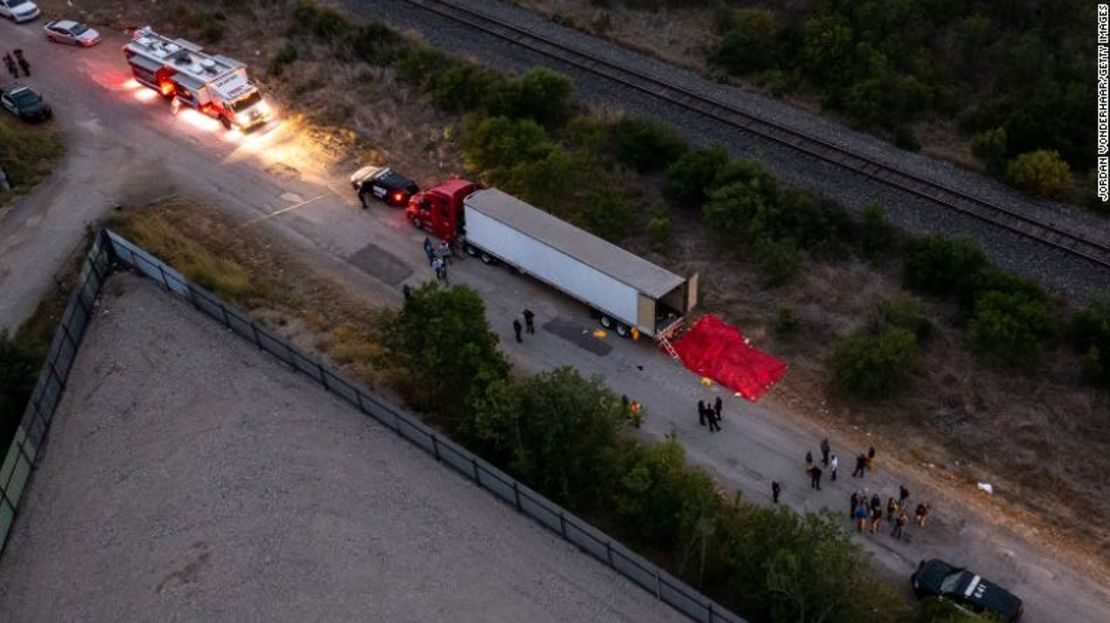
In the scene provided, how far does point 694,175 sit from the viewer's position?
115 feet

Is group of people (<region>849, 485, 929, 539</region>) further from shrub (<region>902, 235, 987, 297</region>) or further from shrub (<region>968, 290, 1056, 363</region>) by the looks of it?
shrub (<region>902, 235, 987, 297</region>)

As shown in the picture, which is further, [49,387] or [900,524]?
[49,387]

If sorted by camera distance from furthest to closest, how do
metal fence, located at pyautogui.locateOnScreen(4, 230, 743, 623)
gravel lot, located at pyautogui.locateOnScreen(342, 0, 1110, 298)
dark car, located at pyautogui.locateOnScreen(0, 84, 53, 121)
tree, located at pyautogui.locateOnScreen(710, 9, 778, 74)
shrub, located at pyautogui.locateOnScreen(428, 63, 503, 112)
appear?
tree, located at pyautogui.locateOnScreen(710, 9, 778, 74), dark car, located at pyautogui.locateOnScreen(0, 84, 53, 121), shrub, located at pyautogui.locateOnScreen(428, 63, 503, 112), gravel lot, located at pyautogui.locateOnScreen(342, 0, 1110, 298), metal fence, located at pyautogui.locateOnScreen(4, 230, 743, 623)

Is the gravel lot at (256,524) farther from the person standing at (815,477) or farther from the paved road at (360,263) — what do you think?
the person standing at (815,477)

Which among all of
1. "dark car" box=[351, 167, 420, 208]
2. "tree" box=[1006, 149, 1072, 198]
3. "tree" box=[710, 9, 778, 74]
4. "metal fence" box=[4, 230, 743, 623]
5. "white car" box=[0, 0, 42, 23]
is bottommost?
"dark car" box=[351, 167, 420, 208]

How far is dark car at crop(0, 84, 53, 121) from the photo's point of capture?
41094mm

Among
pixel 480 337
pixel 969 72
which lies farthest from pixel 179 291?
pixel 969 72

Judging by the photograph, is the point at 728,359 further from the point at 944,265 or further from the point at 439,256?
the point at 439,256

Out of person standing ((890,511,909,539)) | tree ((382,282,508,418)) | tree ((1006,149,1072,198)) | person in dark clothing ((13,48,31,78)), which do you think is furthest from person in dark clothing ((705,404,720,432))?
person in dark clothing ((13,48,31,78))

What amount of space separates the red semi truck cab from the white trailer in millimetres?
636

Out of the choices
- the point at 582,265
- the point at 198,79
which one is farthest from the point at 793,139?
the point at 198,79

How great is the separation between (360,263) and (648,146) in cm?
1083

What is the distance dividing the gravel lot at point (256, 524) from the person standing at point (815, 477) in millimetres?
6742

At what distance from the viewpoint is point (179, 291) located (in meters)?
29.3
